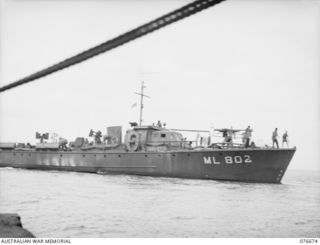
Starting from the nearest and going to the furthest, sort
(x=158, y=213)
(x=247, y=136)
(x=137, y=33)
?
(x=137, y=33)
(x=158, y=213)
(x=247, y=136)

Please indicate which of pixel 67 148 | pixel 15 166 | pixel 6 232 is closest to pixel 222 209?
pixel 6 232

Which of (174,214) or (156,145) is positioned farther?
(156,145)

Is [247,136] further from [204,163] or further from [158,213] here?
[158,213]

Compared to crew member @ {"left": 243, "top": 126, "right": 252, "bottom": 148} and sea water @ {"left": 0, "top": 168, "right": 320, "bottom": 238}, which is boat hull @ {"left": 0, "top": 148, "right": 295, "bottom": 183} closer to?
crew member @ {"left": 243, "top": 126, "right": 252, "bottom": 148}

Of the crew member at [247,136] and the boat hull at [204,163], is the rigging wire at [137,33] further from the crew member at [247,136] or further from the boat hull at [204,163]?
the crew member at [247,136]

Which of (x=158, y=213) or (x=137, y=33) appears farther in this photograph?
(x=158, y=213)

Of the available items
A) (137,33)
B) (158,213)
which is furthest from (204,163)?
(137,33)

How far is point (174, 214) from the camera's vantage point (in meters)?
9.75

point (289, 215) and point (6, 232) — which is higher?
point (6, 232)

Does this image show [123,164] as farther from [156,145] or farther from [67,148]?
[67,148]

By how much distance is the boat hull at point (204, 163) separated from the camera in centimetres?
2002

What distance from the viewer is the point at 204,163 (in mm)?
20797

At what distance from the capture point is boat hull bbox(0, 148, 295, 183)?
20.0m

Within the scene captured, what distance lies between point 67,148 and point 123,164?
7674 millimetres
